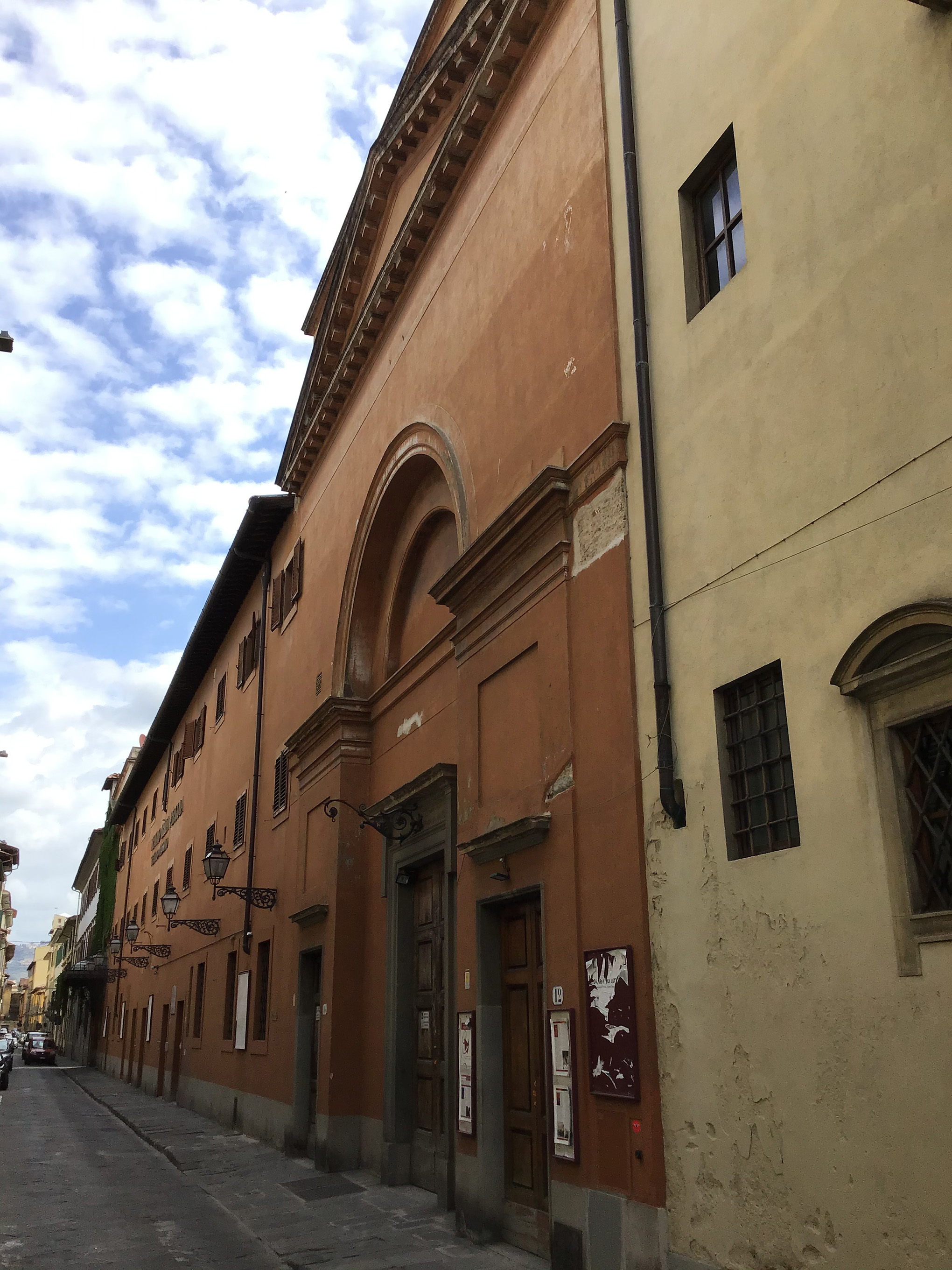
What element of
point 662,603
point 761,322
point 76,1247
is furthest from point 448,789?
point 761,322

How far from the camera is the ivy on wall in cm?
4416

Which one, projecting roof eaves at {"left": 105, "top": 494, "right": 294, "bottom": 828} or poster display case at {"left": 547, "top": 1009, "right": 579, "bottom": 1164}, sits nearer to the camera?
poster display case at {"left": 547, "top": 1009, "right": 579, "bottom": 1164}

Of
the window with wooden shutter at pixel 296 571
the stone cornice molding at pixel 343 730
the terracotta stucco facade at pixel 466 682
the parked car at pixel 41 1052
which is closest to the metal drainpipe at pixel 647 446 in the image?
the terracotta stucco facade at pixel 466 682

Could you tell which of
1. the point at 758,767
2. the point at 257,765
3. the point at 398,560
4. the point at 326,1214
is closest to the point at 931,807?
the point at 758,767

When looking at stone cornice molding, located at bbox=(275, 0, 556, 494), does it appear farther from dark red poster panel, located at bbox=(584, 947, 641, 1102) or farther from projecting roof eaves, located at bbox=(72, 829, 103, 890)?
projecting roof eaves, located at bbox=(72, 829, 103, 890)

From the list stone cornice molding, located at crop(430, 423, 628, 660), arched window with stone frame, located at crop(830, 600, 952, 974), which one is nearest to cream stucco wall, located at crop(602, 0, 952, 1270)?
arched window with stone frame, located at crop(830, 600, 952, 974)

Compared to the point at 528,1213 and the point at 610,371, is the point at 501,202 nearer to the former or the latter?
the point at 610,371

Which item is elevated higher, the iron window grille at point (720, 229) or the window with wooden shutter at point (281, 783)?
the iron window grille at point (720, 229)

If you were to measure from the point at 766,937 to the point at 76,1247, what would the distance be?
6.73 metres

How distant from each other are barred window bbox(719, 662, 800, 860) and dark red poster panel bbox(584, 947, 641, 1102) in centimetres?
134

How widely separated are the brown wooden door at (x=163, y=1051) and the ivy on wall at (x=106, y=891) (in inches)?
688

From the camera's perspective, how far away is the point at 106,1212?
10.5 meters

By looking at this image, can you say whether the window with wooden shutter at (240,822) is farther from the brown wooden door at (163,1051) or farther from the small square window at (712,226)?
the small square window at (712,226)

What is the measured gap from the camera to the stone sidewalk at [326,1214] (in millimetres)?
7973
